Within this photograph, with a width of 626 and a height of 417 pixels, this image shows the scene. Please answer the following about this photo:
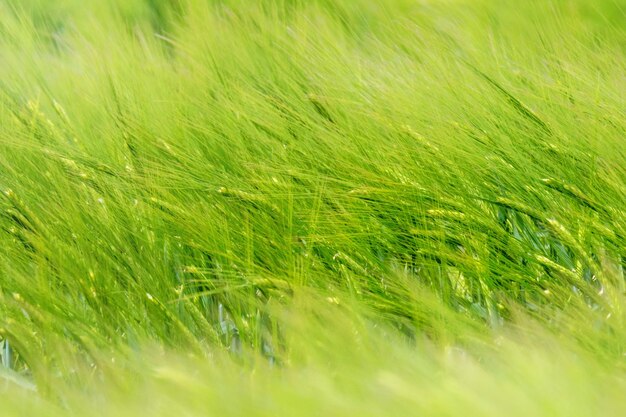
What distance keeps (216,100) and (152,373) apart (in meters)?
0.82

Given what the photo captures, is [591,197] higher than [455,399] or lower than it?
lower

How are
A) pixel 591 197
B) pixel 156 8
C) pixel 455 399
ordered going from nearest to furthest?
pixel 455 399
pixel 591 197
pixel 156 8

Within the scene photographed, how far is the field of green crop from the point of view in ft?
3.34

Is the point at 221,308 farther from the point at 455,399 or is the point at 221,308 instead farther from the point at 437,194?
the point at 455,399

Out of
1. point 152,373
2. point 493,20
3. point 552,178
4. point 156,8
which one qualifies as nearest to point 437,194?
point 552,178

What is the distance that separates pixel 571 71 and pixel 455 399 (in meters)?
0.89

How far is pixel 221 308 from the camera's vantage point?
139cm

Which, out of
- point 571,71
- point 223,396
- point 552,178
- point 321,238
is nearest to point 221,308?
point 321,238

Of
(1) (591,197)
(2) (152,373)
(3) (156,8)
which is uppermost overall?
(2) (152,373)

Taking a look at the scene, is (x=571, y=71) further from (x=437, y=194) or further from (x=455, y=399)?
(x=455, y=399)

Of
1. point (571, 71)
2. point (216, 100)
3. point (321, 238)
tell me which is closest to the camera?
point (321, 238)

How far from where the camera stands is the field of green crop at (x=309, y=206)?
3.34ft

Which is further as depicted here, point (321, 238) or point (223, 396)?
point (321, 238)

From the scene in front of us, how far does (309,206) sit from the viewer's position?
1.38 m
